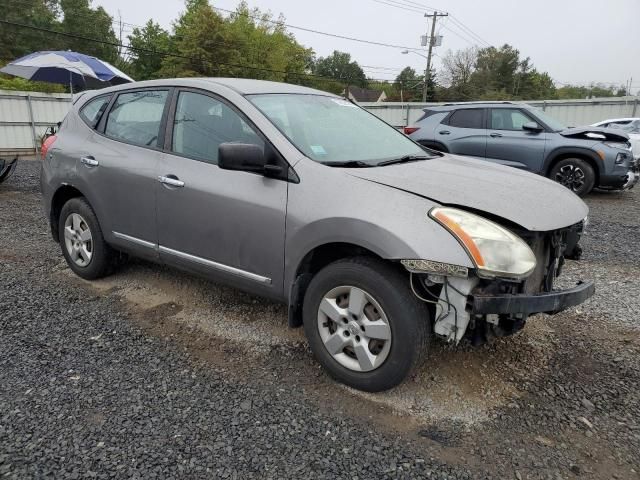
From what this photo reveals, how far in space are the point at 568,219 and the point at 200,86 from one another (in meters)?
2.53

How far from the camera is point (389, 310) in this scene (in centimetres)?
247

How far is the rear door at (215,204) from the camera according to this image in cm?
294

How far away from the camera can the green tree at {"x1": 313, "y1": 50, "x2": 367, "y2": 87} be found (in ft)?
264

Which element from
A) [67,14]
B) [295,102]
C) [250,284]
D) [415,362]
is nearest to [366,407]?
[415,362]

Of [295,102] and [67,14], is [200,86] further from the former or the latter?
[67,14]

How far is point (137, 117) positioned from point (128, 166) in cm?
45

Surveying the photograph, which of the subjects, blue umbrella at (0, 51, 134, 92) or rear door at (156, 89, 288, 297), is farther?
blue umbrella at (0, 51, 134, 92)

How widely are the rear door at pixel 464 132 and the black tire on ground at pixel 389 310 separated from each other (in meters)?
7.39

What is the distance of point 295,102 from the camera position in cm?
347

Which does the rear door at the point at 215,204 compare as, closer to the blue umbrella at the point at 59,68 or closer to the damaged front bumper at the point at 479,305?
the damaged front bumper at the point at 479,305

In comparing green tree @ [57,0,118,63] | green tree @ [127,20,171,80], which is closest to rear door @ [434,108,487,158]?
green tree @ [127,20,171,80]

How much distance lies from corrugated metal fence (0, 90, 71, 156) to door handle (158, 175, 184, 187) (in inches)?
560

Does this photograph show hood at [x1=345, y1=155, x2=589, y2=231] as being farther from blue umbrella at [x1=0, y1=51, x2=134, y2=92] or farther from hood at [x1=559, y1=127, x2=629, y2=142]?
blue umbrella at [x1=0, y1=51, x2=134, y2=92]

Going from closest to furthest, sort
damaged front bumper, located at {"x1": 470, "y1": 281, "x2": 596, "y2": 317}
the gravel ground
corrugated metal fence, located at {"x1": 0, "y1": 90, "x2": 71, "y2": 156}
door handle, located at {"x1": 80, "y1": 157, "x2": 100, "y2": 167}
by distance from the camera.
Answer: the gravel ground → damaged front bumper, located at {"x1": 470, "y1": 281, "x2": 596, "y2": 317} → door handle, located at {"x1": 80, "y1": 157, "x2": 100, "y2": 167} → corrugated metal fence, located at {"x1": 0, "y1": 90, "x2": 71, "y2": 156}
